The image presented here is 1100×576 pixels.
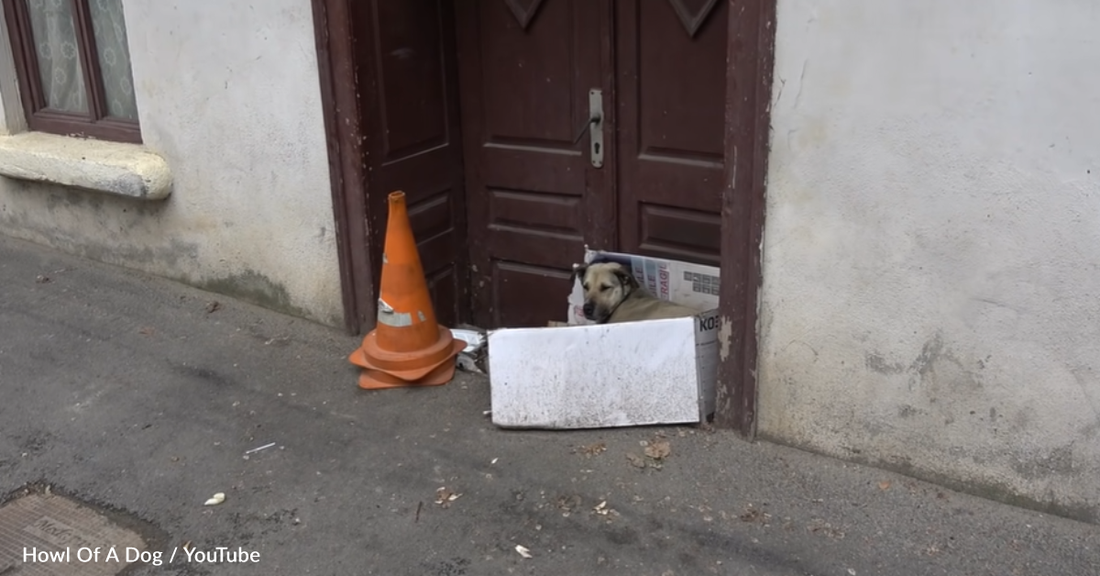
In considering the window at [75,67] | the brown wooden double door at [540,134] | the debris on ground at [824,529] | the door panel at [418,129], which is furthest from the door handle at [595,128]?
the window at [75,67]

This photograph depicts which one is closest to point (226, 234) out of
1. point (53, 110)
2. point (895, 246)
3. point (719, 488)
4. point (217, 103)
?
point (217, 103)

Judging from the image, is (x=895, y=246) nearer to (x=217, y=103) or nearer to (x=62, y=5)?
(x=217, y=103)

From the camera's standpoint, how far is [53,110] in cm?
591

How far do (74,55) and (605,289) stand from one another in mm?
3672

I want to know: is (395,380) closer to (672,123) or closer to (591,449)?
(591,449)

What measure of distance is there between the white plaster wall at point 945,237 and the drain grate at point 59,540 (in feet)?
7.98

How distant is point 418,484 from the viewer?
143 inches

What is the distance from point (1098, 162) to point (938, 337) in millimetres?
741

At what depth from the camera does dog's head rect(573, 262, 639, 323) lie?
418 cm

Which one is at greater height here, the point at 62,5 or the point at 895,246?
the point at 62,5

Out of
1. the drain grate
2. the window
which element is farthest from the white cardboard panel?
the window

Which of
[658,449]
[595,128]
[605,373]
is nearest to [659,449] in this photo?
[658,449]

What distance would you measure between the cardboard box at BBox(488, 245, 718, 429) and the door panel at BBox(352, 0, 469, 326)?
1.10 m

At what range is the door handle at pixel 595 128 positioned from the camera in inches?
175
